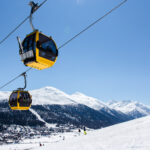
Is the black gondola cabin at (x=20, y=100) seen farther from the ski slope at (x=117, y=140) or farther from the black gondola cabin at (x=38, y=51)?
the ski slope at (x=117, y=140)

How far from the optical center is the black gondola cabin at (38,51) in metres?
7.05

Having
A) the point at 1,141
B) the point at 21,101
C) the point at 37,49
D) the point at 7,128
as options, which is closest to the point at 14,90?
the point at 21,101

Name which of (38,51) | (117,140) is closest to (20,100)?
(38,51)

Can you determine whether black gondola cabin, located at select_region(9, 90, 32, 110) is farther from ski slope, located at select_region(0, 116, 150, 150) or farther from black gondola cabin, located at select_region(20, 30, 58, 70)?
ski slope, located at select_region(0, 116, 150, 150)

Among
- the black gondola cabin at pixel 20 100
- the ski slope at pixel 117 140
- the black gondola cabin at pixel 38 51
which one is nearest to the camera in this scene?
the black gondola cabin at pixel 38 51

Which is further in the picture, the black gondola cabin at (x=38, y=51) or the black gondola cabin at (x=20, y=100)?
the black gondola cabin at (x=20, y=100)

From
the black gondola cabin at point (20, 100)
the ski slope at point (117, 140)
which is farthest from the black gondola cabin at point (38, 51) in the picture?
the ski slope at point (117, 140)

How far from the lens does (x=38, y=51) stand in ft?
23.1

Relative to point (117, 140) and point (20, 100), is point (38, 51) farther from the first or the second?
point (117, 140)

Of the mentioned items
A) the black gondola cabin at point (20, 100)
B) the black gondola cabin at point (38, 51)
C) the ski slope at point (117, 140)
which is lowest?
the ski slope at point (117, 140)

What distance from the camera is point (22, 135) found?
172 meters

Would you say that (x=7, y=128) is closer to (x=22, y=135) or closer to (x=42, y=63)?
(x=22, y=135)

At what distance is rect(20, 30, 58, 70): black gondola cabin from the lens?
7.05 metres

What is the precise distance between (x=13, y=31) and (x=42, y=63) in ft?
5.47
